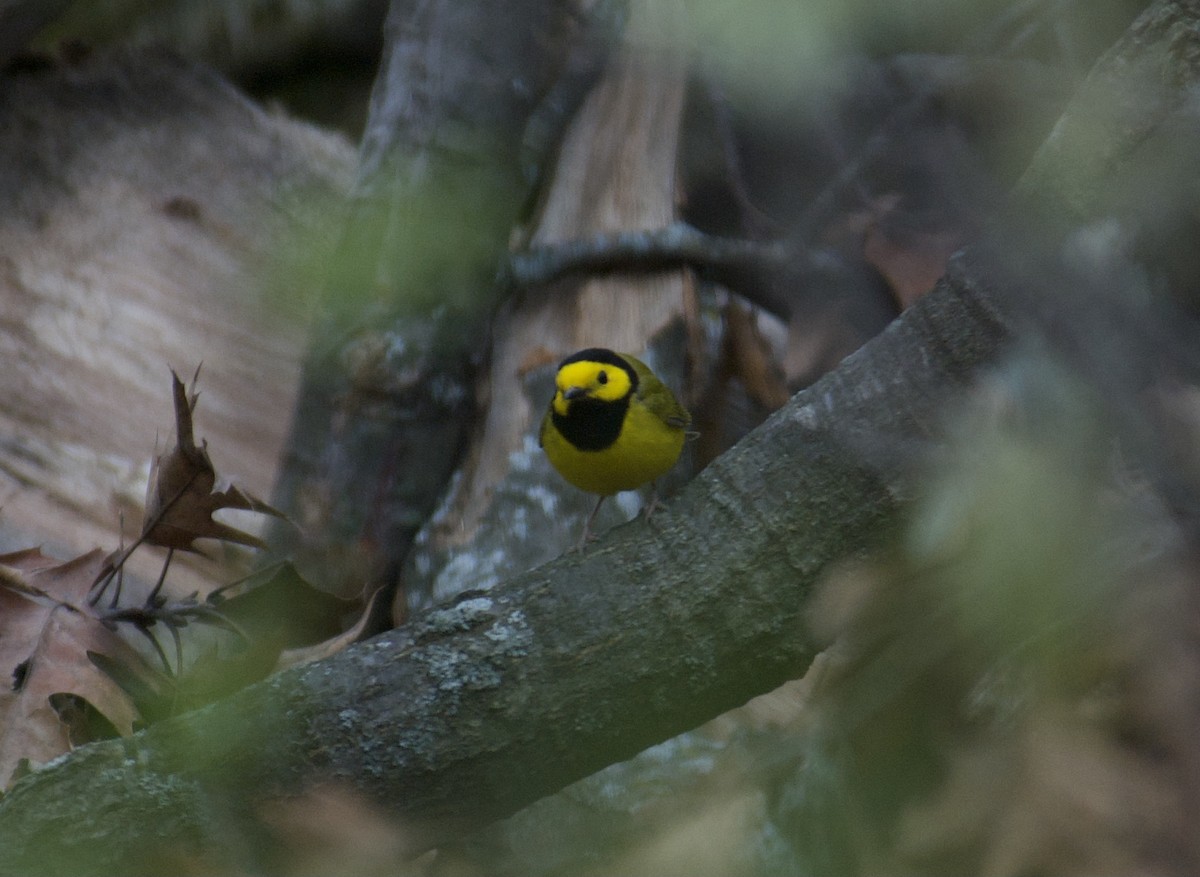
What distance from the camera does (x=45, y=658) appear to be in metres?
2.19

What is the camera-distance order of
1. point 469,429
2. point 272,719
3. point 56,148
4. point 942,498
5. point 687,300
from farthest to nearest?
point 56,148
point 469,429
point 687,300
point 272,719
point 942,498

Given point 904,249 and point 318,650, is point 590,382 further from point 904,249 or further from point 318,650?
point 904,249

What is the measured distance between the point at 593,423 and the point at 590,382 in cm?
16

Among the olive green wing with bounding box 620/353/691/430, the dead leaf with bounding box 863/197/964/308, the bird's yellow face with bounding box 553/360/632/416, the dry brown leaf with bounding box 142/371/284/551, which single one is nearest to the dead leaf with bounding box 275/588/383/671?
the dry brown leaf with bounding box 142/371/284/551

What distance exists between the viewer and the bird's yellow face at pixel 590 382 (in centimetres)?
261

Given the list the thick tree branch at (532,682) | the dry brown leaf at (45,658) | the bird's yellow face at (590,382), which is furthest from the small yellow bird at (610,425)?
the dry brown leaf at (45,658)

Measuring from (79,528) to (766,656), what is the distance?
2185 mm

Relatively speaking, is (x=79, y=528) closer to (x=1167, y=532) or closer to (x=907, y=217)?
(x=907, y=217)

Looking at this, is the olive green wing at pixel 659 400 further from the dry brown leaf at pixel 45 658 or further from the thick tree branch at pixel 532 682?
the dry brown leaf at pixel 45 658

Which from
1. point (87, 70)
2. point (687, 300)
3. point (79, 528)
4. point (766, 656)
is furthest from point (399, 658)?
point (87, 70)

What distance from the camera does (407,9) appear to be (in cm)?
374

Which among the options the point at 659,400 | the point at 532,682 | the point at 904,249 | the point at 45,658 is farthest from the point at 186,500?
the point at 904,249

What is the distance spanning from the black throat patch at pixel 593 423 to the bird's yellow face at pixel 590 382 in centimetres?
2

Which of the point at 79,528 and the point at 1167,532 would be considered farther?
the point at 79,528
